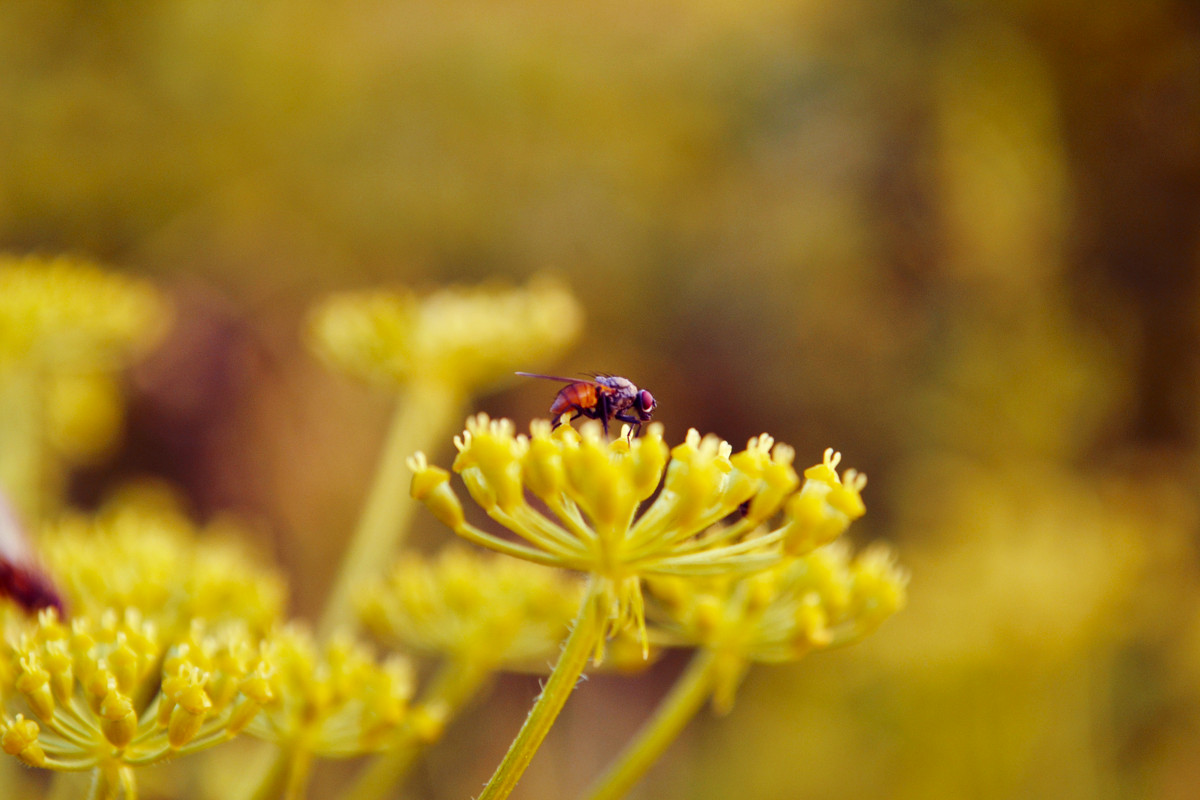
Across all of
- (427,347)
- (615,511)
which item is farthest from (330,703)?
(427,347)

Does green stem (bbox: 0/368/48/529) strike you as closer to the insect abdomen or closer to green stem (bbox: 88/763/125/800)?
green stem (bbox: 88/763/125/800)

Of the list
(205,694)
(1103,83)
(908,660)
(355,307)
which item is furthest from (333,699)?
(1103,83)

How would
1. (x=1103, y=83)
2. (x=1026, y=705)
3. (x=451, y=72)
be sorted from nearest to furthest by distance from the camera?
1. (x=1026, y=705)
2. (x=1103, y=83)
3. (x=451, y=72)

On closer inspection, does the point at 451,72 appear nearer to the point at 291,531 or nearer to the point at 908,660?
the point at 291,531

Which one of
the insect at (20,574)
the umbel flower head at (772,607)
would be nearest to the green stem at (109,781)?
the insect at (20,574)

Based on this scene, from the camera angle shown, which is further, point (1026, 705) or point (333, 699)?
point (1026, 705)

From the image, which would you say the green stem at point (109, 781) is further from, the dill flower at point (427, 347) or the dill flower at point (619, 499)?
the dill flower at point (427, 347)
